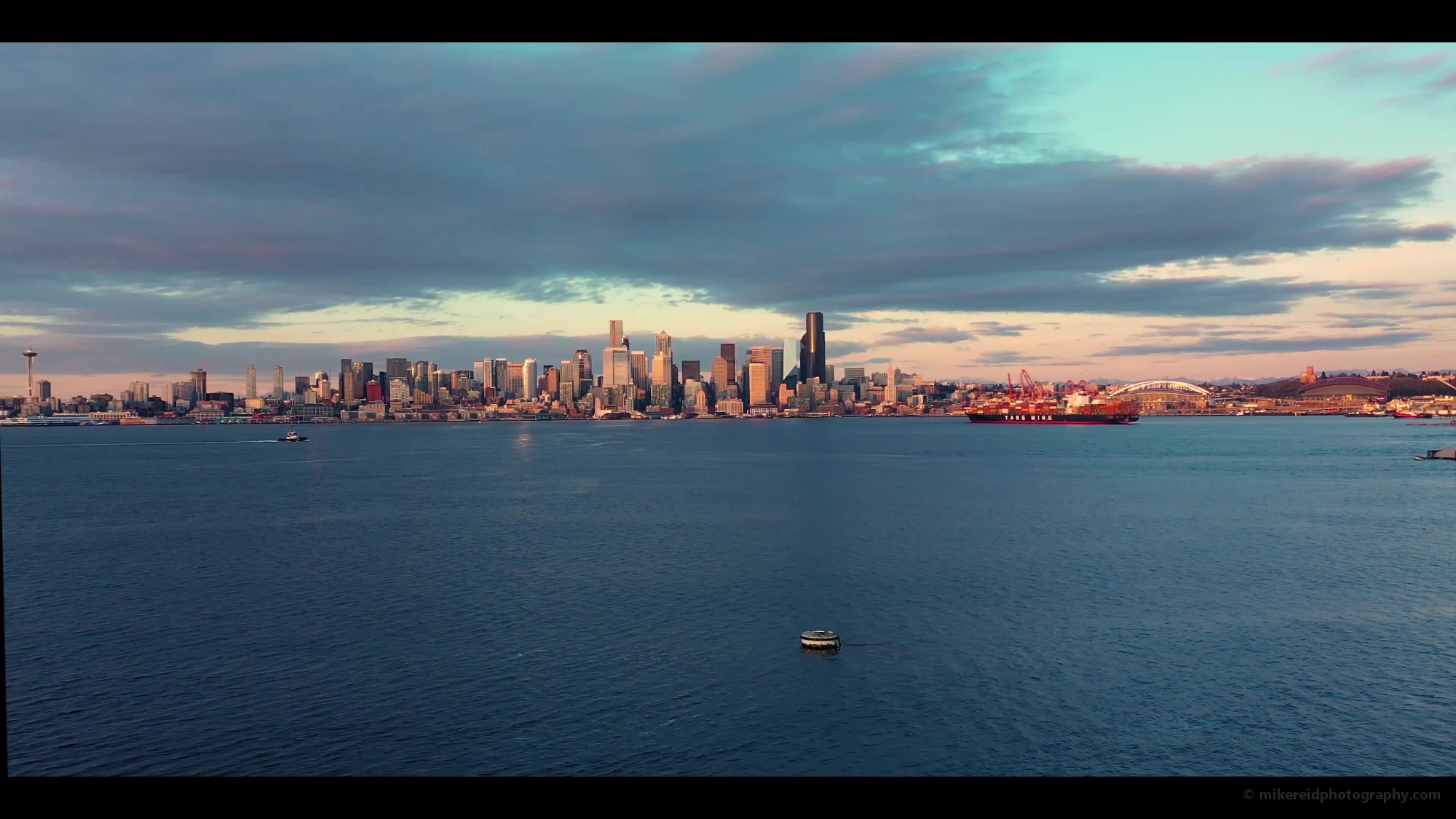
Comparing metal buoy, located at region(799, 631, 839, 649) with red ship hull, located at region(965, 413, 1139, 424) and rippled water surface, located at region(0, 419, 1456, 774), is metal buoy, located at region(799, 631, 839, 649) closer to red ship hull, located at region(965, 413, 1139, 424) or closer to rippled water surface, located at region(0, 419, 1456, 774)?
rippled water surface, located at region(0, 419, 1456, 774)

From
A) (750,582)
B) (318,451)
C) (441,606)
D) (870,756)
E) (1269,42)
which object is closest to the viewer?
(1269,42)

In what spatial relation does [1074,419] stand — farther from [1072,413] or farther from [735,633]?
[735,633]

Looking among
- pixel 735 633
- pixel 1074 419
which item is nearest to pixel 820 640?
pixel 735 633

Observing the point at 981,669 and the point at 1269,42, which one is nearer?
the point at 1269,42

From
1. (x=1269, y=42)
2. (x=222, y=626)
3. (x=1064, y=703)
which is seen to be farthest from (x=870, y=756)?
(x=222, y=626)

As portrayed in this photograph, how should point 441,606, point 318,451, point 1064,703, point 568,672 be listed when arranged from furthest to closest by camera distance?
1. point 318,451
2. point 441,606
3. point 568,672
4. point 1064,703

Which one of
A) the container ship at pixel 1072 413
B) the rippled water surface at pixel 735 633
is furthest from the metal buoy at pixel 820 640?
the container ship at pixel 1072 413

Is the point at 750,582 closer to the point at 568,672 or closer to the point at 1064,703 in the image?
the point at 568,672
